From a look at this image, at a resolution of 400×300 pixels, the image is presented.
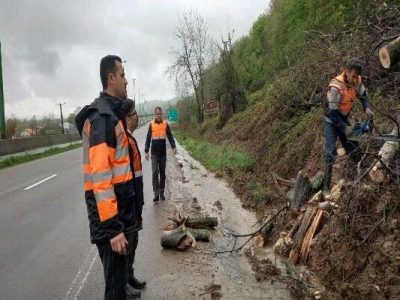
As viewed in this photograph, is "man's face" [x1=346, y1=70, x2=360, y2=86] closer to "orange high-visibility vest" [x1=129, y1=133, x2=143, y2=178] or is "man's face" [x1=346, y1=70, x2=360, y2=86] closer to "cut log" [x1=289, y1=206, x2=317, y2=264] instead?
"cut log" [x1=289, y1=206, x2=317, y2=264]

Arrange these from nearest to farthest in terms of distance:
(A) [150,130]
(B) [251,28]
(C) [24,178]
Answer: (A) [150,130]
(C) [24,178]
(B) [251,28]

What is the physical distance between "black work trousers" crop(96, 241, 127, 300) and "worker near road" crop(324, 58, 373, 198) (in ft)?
13.3

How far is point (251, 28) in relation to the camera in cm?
3153

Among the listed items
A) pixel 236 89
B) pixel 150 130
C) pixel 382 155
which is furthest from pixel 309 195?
pixel 236 89

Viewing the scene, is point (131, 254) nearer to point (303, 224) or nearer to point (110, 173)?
point (110, 173)

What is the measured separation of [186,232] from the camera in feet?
23.7

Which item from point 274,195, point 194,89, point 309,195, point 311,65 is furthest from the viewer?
point 194,89

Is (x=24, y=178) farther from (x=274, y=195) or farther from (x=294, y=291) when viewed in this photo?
(x=294, y=291)

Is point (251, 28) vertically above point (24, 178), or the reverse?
point (251, 28)

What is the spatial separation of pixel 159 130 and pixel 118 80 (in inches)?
294

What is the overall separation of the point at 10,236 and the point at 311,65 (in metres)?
8.90

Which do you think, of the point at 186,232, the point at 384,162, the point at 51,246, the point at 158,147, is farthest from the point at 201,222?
the point at 158,147

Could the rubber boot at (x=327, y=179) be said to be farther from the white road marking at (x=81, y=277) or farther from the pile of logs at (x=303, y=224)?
the white road marking at (x=81, y=277)

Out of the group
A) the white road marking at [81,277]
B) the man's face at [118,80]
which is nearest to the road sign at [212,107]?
the white road marking at [81,277]
